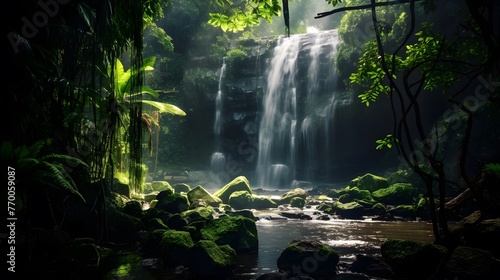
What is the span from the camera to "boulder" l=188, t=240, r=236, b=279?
5.10m

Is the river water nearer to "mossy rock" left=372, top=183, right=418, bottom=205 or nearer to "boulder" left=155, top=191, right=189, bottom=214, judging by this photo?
"boulder" left=155, top=191, right=189, bottom=214

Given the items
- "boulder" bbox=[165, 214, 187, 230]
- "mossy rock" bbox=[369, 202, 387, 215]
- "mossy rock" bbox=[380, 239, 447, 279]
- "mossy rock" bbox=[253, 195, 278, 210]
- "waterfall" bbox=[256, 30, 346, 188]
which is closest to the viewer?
"mossy rock" bbox=[380, 239, 447, 279]

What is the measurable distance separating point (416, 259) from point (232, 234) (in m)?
3.40

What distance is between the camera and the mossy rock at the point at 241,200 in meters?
13.6

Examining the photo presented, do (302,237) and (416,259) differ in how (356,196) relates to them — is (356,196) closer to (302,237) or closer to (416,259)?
(302,237)

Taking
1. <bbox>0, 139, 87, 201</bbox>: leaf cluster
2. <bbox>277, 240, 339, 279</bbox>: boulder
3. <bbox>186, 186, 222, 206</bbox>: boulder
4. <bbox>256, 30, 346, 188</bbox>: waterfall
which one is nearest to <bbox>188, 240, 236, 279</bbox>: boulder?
<bbox>277, 240, 339, 279</bbox>: boulder

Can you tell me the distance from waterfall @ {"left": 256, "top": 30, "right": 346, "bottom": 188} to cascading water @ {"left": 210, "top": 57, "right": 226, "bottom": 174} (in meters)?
3.31

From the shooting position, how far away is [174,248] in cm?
571

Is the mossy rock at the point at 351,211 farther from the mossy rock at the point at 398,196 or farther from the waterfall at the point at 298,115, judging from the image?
the waterfall at the point at 298,115

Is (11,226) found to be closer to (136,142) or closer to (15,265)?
(15,265)

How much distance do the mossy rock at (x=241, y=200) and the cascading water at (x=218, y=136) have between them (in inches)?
427

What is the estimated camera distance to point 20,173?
165 inches

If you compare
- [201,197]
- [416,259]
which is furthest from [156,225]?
[201,197]

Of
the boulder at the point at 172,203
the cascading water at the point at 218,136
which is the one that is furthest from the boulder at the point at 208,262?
the cascading water at the point at 218,136
